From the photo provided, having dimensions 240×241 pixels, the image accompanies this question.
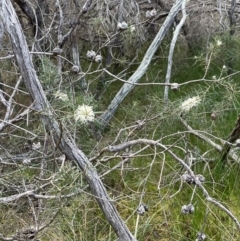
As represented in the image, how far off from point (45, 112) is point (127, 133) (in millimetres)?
765

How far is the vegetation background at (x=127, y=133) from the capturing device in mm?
1715

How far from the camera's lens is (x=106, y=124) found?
96.3 inches

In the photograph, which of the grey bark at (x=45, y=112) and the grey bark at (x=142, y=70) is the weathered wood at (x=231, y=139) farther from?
the grey bark at (x=45, y=112)

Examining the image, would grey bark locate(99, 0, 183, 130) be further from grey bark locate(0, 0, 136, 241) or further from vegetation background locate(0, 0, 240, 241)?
grey bark locate(0, 0, 136, 241)

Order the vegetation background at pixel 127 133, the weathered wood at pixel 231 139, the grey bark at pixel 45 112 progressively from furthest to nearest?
the weathered wood at pixel 231 139 < the vegetation background at pixel 127 133 < the grey bark at pixel 45 112

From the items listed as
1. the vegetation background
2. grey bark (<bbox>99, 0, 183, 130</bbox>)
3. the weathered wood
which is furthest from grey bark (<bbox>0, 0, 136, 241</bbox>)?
grey bark (<bbox>99, 0, 183, 130</bbox>)

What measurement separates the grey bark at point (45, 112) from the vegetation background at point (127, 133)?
3cm

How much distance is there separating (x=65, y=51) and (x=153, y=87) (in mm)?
513

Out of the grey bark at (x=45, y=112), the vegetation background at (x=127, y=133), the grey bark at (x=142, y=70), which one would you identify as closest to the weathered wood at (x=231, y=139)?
the vegetation background at (x=127, y=133)

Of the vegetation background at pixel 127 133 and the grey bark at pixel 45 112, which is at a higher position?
the grey bark at pixel 45 112

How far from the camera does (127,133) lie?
2162mm

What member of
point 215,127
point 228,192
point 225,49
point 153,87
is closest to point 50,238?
point 228,192

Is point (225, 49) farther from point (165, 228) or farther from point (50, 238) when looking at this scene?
point (50, 238)

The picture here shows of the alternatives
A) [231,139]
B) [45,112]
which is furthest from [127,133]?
[45,112]
